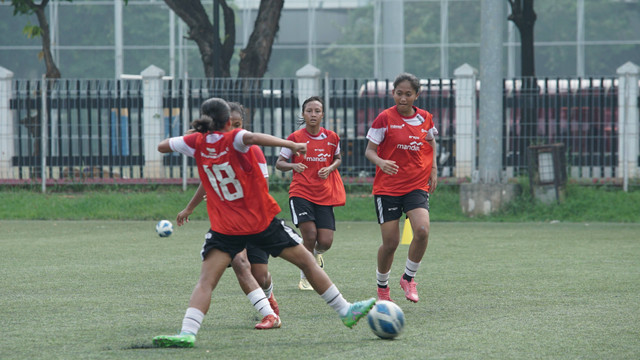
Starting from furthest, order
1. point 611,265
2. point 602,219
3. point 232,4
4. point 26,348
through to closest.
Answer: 1. point 232,4
2. point 602,219
3. point 611,265
4. point 26,348

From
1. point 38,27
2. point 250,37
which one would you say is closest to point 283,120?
point 250,37

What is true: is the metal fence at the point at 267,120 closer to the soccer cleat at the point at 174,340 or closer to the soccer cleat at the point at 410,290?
Result: the soccer cleat at the point at 410,290

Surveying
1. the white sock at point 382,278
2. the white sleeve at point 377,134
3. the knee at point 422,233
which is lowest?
the white sock at point 382,278

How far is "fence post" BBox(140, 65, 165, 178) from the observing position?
1812 centimetres

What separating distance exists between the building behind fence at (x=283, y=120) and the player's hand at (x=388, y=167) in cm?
1015

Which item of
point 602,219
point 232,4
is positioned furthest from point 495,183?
point 232,4

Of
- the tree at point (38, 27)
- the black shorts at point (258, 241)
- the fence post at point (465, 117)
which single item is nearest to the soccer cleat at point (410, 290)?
the black shorts at point (258, 241)

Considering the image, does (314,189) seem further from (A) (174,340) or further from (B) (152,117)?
(B) (152,117)

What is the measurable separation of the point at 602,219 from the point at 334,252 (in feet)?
21.1

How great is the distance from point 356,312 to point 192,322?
3.28ft

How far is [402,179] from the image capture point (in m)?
7.34

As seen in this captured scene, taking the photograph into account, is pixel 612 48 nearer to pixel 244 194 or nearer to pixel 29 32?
pixel 29 32

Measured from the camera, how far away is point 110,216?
16.4 metres

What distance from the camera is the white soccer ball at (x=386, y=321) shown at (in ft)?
17.9
